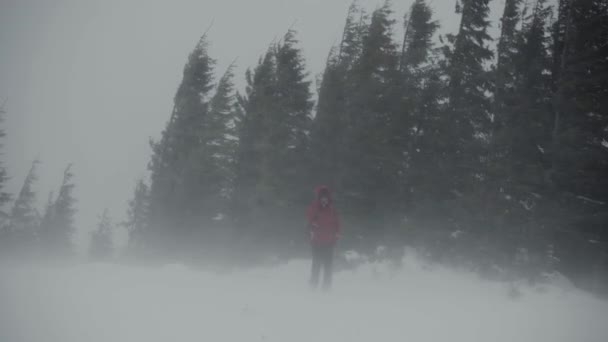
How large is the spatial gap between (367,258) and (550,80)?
12043 millimetres

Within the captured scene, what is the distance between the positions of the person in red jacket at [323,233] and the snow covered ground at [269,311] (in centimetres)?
71

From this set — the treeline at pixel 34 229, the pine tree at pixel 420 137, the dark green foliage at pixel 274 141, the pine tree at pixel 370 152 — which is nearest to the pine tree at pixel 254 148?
the dark green foliage at pixel 274 141

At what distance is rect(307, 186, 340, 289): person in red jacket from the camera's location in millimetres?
9750

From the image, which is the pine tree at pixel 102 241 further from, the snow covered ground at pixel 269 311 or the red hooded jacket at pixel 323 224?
the red hooded jacket at pixel 323 224

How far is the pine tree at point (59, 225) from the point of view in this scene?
38438 millimetres

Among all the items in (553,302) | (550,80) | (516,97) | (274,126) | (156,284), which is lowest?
(156,284)

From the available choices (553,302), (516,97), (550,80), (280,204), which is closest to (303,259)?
(280,204)

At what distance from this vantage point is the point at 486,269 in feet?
42.7

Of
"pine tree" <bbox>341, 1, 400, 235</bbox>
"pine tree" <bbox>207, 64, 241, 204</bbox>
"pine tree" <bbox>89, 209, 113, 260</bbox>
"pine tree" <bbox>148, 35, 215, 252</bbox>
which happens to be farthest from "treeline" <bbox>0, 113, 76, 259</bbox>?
"pine tree" <bbox>341, 1, 400, 235</bbox>

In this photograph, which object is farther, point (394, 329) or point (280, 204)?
point (280, 204)

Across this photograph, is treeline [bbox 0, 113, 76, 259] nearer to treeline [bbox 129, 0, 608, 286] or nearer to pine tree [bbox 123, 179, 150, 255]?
pine tree [bbox 123, 179, 150, 255]

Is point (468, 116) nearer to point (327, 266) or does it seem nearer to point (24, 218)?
point (327, 266)

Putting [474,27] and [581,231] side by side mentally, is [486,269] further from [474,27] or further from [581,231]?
[474,27]

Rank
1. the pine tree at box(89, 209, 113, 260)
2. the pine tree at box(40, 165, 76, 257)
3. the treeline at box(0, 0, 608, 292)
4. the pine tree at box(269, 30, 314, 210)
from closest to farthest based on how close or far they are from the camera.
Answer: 1. the treeline at box(0, 0, 608, 292)
2. the pine tree at box(269, 30, 314, 210)
3. the pine tree at box(40, 165, 76, 257)
4. the pine tree at box(89, 209, 113, 260)
